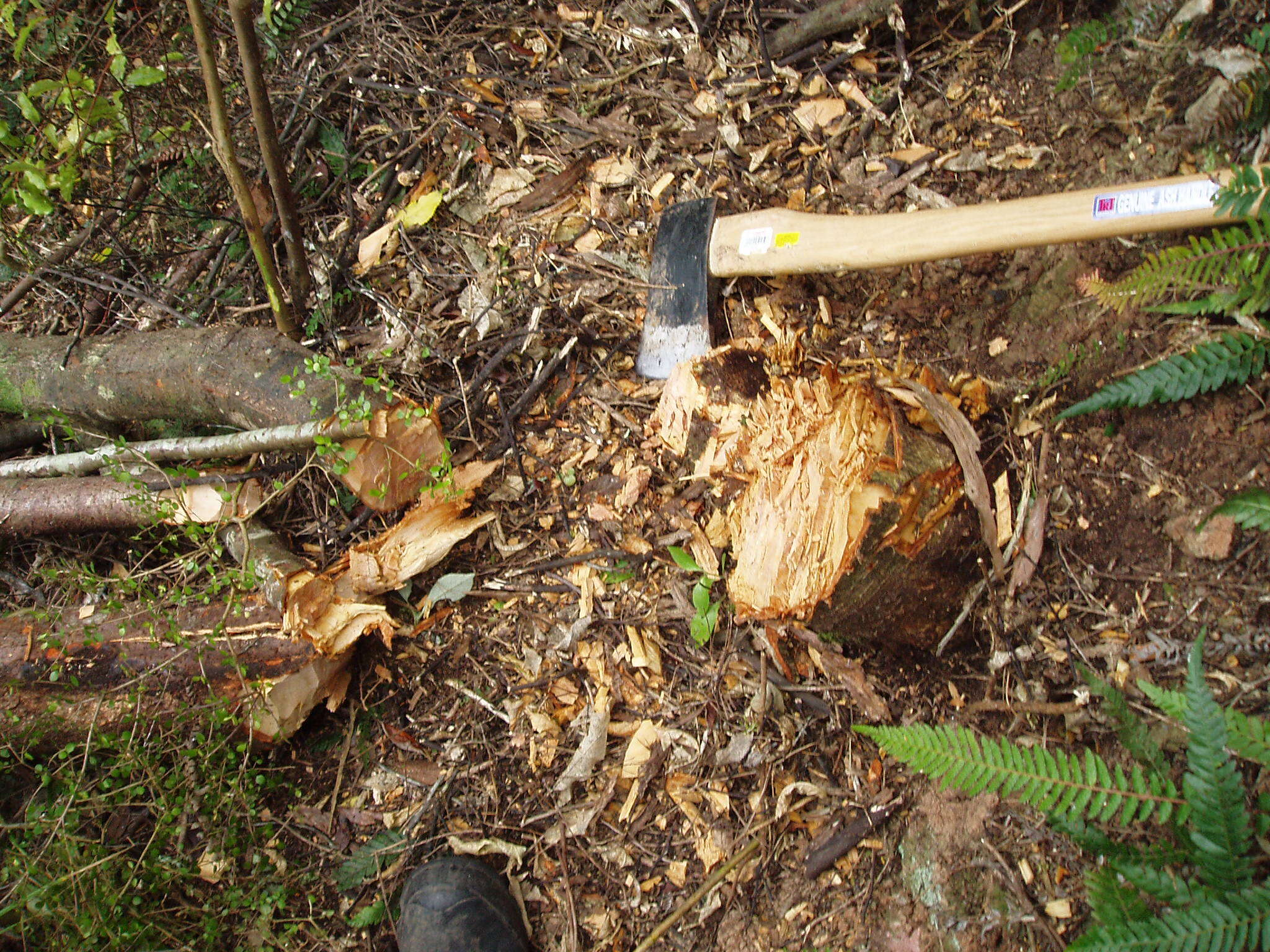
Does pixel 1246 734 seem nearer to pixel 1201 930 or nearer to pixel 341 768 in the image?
pixel 1201 930

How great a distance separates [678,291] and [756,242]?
31 cm

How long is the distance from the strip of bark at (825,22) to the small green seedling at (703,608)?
2.11 m

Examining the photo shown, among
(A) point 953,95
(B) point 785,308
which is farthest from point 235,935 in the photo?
(A) point 953,95

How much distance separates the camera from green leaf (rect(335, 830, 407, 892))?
237 cm

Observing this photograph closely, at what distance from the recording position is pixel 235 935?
2.38 metres

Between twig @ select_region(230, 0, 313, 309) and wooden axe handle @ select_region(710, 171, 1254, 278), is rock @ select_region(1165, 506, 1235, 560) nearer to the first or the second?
wooden axe handle @ select_region(710, 171, 1254, 278)

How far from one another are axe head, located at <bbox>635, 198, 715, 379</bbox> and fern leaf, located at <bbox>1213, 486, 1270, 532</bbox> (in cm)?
146

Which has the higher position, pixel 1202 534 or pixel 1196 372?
pixel 1196 372

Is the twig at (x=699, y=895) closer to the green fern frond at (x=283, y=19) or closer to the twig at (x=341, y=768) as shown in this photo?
the twig at (x=341, y=768)

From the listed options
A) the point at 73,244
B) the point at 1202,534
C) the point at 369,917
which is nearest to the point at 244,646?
the point at 369,917

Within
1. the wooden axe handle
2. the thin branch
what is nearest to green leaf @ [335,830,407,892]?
the thin branch

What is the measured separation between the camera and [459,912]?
7.08 ft

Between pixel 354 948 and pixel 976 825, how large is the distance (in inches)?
72.2

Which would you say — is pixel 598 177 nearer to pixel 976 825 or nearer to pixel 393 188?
pixel 393 188
